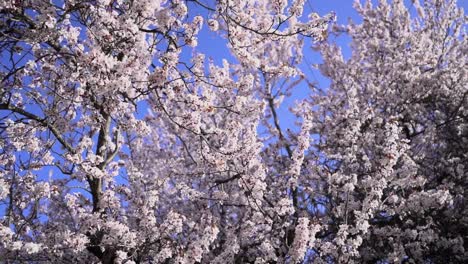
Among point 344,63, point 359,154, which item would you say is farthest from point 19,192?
point 344,63

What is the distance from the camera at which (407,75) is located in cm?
1076

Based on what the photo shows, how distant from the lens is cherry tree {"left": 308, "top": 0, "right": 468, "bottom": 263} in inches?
298

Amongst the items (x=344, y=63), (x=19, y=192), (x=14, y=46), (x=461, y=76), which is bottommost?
(x=19, y=192)

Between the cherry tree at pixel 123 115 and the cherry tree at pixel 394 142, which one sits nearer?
the cherry tree at pixel 123 115

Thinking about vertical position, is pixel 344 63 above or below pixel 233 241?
above

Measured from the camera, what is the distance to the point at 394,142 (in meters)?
7.18

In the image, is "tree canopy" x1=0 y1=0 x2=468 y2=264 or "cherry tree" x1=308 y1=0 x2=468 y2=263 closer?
"tree canopy" x1=0 y1=0 x2=468 y2=264

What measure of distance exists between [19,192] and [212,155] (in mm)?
3150

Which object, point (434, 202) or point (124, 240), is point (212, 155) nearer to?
point (124, 240)

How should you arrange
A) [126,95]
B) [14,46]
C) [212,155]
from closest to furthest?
[14,46]
[126,95]
[212,155]

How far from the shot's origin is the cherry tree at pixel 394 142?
7569 millimetres

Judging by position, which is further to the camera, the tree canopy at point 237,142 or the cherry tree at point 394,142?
the cherry tree at point 394,142

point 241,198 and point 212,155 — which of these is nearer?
point 212,155

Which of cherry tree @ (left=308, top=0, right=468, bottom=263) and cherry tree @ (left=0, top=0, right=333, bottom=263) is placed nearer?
cherry tree @ (left=0, top=0, right=333, bottom=263)
